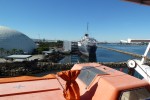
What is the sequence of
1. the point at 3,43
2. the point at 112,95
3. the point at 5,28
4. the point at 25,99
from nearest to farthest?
the point at 112,95, the point at 25,99, the point at 3,43, the point at 5,28

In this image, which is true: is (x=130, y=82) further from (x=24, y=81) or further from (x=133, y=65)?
(x=24, y=81)

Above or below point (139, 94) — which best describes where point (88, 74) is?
above

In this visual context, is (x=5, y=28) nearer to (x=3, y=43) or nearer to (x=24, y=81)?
(x=3, y=43)

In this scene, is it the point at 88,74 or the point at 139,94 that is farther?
the point at 88,74

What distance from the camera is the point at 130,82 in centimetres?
648

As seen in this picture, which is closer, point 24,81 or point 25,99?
point 25,99

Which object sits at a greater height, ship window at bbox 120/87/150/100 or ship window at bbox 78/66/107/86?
ship window at bbox 78/66/107/86

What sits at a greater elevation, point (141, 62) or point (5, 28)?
point (5, 28)

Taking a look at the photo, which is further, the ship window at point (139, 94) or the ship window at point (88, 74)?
the ship window at point (88, 74)

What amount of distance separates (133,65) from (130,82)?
1787mm

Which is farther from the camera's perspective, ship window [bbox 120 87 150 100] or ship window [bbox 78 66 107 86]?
ship window [bbox 78 66 107 86]

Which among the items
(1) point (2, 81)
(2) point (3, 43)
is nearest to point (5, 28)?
(2) point (3, 43)

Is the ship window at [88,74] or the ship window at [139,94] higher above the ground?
the ship window at [88,74]

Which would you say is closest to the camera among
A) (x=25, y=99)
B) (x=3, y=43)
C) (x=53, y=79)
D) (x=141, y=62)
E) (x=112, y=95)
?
(x=112, y=95)
